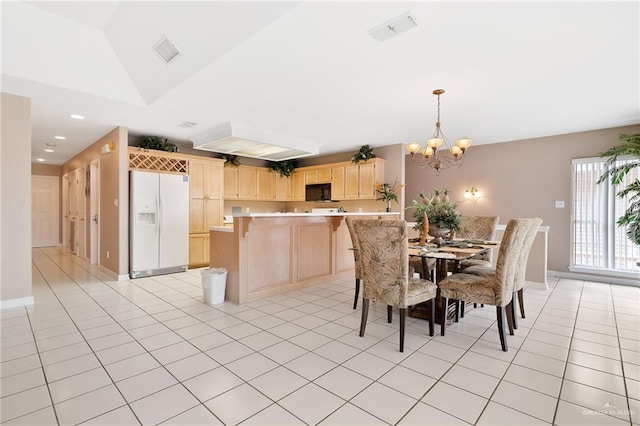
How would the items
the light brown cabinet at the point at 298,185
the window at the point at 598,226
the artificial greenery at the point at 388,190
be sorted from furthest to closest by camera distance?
the light brown cabinet at the point at 298,185
the artificial greenery at the point at 388,190
the window at the point at 598,226

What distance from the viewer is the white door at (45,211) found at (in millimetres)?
8844

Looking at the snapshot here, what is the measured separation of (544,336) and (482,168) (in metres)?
4.37

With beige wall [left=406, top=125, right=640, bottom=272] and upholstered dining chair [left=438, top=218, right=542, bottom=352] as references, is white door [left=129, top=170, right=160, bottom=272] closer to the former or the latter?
upholstered dining chair [left=438, top=218, right=542, bottom=352]

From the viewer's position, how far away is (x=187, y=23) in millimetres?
2568

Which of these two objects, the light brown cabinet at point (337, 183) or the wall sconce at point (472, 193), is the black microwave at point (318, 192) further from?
the wall sconce at point (472, 193)

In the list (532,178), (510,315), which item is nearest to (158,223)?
(510,315)

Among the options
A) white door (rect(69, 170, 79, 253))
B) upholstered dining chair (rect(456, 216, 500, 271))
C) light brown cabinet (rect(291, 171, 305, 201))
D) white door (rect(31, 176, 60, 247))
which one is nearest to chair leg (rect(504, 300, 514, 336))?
upholstered dining chair (rect(456, 216, 500, 271))

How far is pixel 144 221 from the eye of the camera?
16.9 feet

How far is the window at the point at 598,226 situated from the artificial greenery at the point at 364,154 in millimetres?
3543

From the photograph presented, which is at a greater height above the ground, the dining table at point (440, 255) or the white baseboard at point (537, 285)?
the dining table at point (440, 255)

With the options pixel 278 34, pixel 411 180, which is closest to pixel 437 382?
pixel 278 34

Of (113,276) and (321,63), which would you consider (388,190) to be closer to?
(321,63)

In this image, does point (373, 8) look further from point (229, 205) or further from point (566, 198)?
point (229, 205)

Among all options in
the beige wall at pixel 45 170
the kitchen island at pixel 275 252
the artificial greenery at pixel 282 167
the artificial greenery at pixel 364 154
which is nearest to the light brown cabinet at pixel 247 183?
the artificial greenery at pixel 282 167
